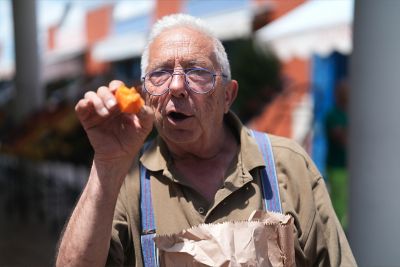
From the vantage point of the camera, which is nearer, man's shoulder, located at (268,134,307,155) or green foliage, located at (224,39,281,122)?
man's shoulder, located at (268,134,307,155)

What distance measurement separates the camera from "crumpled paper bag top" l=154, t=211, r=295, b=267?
1514 mm

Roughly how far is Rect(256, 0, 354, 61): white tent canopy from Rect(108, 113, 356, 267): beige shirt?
14.7 feet

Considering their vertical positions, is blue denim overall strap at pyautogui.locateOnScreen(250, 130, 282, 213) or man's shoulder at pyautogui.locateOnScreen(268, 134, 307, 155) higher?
man's shoulder at pyautogui.locateOnScreen(268, 134, 307, 155)

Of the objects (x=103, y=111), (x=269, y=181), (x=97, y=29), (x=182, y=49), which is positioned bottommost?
(x=97, y=29)

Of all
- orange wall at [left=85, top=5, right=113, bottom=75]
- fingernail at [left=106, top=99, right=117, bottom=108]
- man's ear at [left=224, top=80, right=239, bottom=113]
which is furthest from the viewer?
orange wall at [left=85, top=5, right=113, bottom=75]

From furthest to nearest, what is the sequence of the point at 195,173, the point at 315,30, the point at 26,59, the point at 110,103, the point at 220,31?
the point at 220,31 → the point at 26,59 → the point at 315,30 → the point at 195,173 → the point at 110,103

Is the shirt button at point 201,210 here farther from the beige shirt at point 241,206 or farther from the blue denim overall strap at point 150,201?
the blue denim overall strap at point 150,201

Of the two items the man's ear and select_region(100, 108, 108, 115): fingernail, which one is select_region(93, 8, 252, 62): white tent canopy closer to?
the man's ear

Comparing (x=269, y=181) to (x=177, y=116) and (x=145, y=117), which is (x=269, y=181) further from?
(x=145, y=117)

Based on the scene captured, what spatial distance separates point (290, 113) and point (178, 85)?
6672 millimetres

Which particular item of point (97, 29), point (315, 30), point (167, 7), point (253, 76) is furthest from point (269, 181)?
point (97, 29)

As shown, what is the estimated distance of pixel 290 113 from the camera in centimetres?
827

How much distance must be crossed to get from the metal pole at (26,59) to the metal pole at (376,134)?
7.30 meters

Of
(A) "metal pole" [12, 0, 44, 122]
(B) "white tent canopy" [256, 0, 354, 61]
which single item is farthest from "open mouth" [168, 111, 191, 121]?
(A) "metal pole" [12, 0, 44, 122]
